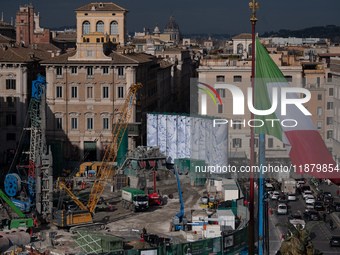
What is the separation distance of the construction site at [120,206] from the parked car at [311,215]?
5.65 m

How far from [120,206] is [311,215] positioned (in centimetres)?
1749

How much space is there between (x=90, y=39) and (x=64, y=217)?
53.2m

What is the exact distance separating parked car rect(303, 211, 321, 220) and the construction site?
18.6 ft

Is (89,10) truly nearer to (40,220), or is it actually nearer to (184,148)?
(184,148)

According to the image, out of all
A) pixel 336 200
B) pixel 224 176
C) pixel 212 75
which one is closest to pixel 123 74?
pixel 212 75

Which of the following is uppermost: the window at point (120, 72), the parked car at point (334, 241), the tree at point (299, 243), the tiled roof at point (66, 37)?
the tiled roof at point (66, 37)

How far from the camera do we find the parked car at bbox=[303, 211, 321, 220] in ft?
199

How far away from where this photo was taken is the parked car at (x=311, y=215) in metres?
60.6

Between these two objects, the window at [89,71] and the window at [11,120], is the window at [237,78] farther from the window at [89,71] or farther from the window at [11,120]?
the window at [11,120]

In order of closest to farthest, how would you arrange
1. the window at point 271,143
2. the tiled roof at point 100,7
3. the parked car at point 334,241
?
the parked car at point 334,241 < the window at point 271,143 < the tiled roof at point 100,7

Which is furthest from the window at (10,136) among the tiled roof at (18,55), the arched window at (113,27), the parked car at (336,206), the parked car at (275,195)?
the parked car at (336,206)

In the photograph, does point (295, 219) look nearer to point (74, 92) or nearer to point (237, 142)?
point (237, 142)

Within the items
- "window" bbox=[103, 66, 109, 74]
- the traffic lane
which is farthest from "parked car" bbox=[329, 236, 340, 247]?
"window" bbox=[103, 66, 109, 74]

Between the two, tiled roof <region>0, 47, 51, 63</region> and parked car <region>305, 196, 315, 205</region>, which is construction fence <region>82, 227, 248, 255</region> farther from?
tiled roof <region>0, 47, 51, 63</region>
